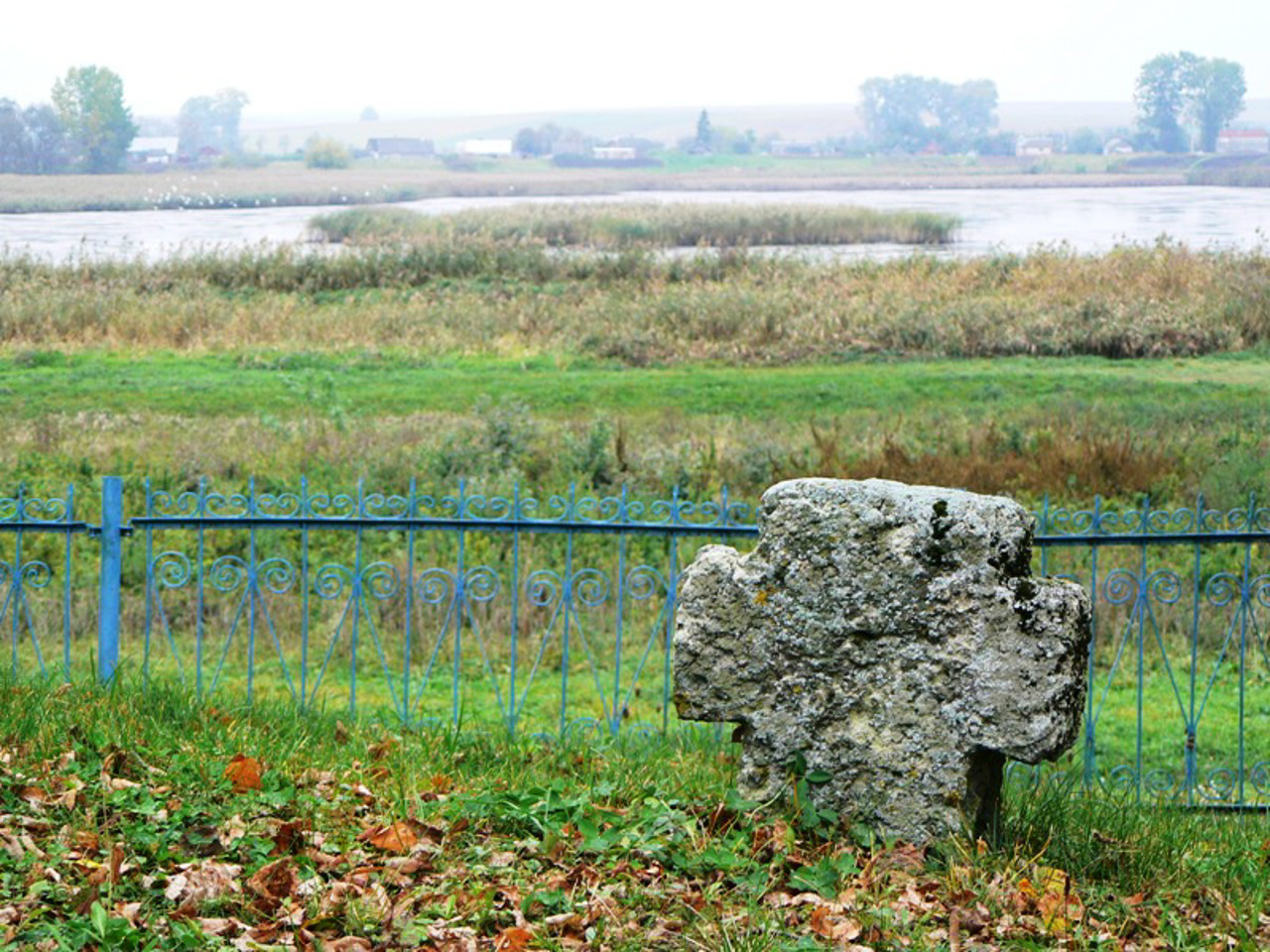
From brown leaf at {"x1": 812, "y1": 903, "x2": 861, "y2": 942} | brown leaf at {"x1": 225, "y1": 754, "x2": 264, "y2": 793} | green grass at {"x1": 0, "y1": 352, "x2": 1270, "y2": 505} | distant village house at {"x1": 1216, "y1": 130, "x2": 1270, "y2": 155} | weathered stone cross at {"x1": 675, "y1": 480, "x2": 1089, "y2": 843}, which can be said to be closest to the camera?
brown leaf at {"x1": 812, "y1": 903, "x2": 861, "y2": 942}

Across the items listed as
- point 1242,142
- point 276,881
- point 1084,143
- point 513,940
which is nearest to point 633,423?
point 276,881

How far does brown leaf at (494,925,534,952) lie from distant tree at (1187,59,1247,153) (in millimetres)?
49061

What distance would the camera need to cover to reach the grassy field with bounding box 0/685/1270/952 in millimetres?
4750

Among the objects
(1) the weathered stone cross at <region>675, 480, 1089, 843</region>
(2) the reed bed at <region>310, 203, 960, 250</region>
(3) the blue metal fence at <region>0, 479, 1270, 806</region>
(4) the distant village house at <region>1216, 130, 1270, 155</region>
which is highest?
(4) the distant village house at <region>1216, 130, 1270, 155</region>

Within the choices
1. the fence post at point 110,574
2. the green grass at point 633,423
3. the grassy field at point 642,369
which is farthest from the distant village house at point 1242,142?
the fence post at point 110,574

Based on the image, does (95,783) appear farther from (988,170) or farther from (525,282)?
(988,170)

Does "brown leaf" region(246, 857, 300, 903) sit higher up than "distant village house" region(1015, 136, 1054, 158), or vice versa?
"distant village house" region(1015, 136, 1054, 158)

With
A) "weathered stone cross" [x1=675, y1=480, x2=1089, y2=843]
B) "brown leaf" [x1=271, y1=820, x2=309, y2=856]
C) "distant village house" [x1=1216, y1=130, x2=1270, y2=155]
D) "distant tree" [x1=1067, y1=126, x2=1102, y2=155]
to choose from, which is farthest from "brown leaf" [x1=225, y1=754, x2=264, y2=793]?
"distant tree" [x1=1067, y1=126, x2=1102, y2=155]

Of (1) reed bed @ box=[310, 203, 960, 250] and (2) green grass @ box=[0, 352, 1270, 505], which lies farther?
(1) reed bed @ box=[310, 203, 960, 250]

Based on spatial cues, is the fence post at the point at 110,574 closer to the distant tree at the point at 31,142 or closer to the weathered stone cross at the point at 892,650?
the weathered stone cross at the point at 892,650

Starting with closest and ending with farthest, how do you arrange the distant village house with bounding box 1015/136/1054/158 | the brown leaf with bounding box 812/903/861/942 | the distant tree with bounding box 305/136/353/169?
the brown leaf with bounding box 812/903/861/942, the distant tree with bounding box 305/136/353/169, the distant village house with bounding box 1015/136/1054/158

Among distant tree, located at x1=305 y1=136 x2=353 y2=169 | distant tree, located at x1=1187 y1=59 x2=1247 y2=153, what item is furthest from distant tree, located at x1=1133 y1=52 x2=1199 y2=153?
distant tree, located at x1=305 y1=136 x2=353 y2=169

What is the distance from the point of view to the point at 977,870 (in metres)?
5.29

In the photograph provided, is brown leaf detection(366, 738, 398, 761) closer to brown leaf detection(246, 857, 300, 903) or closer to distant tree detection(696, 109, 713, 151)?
brown leaf detection(246, 857, 300, 903)
